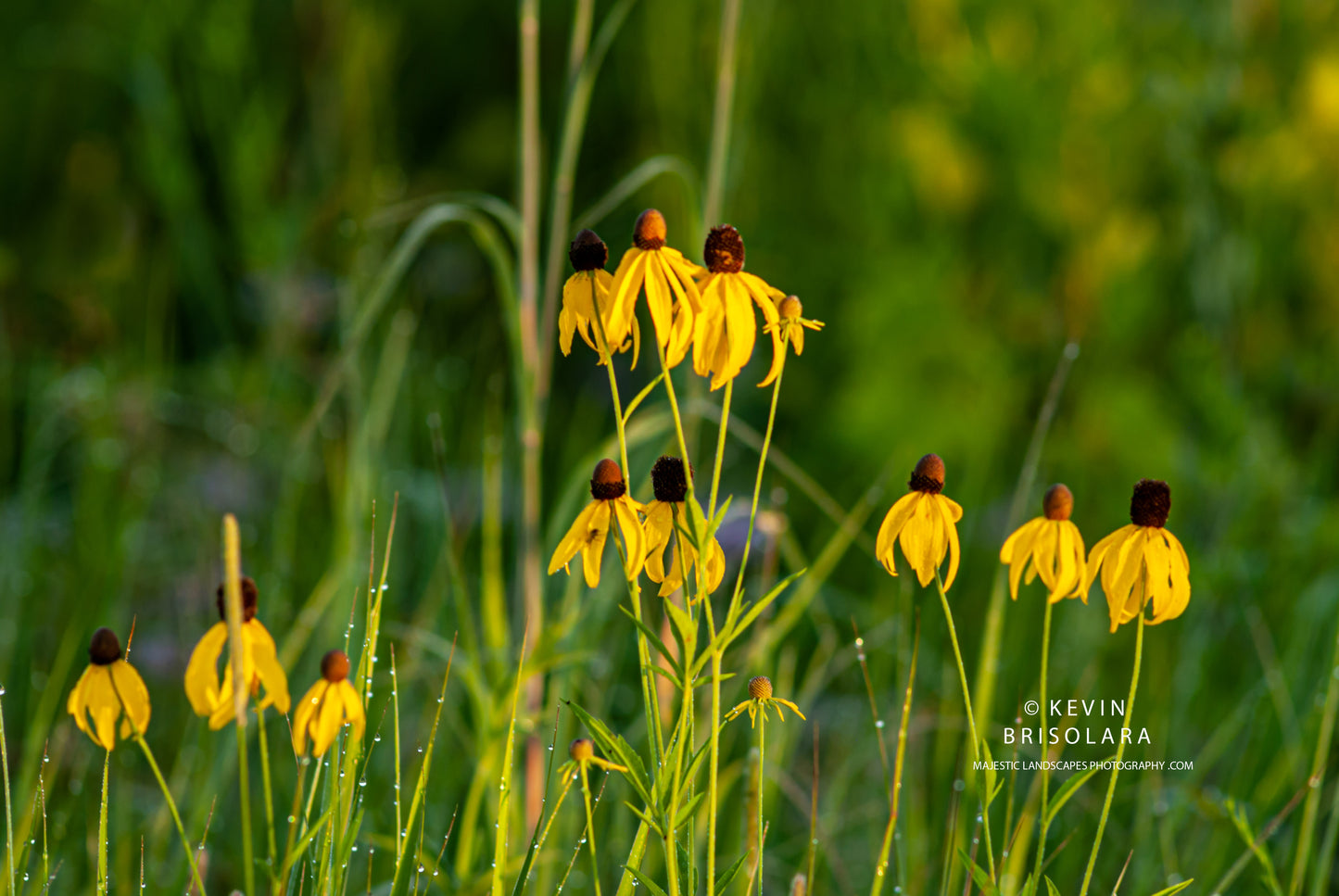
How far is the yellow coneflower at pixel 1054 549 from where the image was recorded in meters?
0.96

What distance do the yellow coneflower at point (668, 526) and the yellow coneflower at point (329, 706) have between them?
296 mm

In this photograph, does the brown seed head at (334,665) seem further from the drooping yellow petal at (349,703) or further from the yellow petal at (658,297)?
the yellow petal at (658,297)

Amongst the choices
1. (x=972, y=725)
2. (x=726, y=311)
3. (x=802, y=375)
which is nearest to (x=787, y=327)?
(x=726, y=311)

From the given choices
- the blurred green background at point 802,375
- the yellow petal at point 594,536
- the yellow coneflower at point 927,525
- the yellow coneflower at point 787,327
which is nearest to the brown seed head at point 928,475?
the yellow coneflower at point 927,525

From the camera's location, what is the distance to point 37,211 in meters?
4.23

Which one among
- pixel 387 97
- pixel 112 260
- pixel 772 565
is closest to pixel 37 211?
pixel 112 260

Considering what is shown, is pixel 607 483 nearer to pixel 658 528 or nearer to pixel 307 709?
pixel 658 528

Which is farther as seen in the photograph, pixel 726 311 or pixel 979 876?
pixel 979 876

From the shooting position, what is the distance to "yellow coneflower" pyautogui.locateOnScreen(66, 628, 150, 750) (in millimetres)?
986

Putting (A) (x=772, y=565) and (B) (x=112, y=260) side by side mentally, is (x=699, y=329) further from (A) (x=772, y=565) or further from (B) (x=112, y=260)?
(B) (x=112, y=260)

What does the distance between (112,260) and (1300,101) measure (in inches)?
139

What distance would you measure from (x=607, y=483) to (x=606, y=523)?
3 centimetres

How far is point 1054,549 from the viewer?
0.97 metres

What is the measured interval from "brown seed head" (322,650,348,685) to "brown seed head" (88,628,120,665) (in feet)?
0.56
